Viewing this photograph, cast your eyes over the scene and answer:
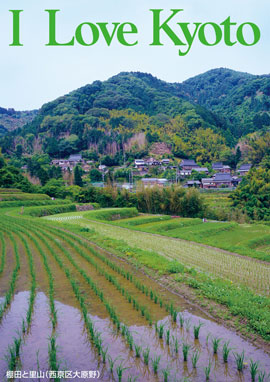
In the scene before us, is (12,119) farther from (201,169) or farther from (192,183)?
(192,183)

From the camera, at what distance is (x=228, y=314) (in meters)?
5.49

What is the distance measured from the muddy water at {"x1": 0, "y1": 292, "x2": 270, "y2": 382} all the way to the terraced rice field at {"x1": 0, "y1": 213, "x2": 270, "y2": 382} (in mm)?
13

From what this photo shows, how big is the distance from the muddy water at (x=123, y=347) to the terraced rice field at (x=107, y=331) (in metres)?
0.01

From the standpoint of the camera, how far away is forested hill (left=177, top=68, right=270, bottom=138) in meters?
88.7

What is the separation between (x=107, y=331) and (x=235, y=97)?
418 ft

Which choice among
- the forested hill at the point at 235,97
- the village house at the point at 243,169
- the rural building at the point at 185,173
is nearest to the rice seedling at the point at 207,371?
the rural building at the point at 185,173

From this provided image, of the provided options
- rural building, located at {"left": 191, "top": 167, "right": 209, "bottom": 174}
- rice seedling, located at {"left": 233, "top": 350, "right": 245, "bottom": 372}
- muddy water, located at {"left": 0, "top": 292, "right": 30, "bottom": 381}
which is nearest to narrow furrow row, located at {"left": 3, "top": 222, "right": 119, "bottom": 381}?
muddy water, located at {"left": 0, "top": 292, "right": 30, "bottom": 381}

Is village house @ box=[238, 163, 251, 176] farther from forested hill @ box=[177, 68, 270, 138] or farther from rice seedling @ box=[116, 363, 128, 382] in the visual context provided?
rice seedling @ box=[116, 363, 128, 382]

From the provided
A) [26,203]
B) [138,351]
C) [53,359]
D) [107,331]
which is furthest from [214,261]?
[26,203]

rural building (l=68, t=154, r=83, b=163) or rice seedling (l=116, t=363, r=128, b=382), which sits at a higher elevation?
rural building (l=68, t=154, r=83, b=163)

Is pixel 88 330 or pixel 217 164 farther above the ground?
pixel 217 164

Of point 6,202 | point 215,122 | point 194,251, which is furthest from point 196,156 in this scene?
point 194,251

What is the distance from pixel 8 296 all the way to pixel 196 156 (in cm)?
6872

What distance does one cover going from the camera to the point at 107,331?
4895 millimetres
